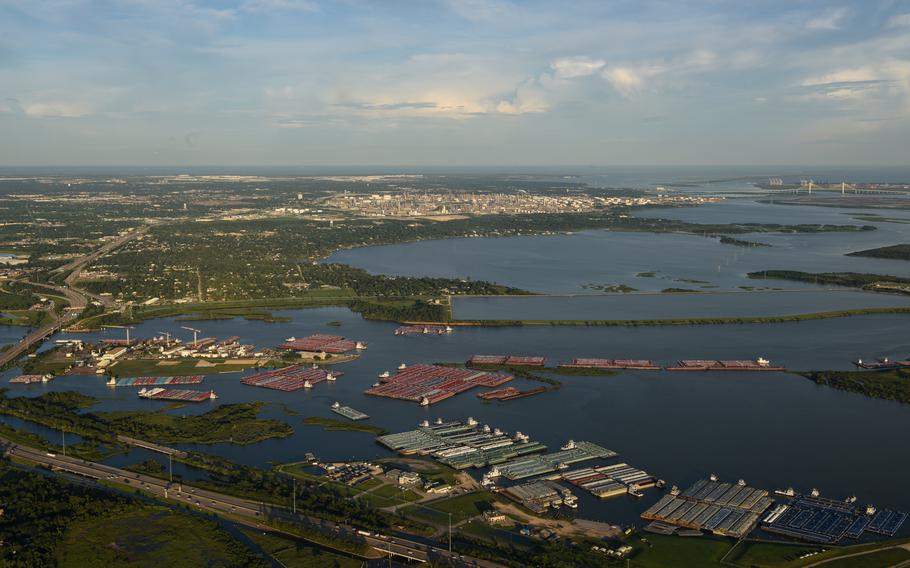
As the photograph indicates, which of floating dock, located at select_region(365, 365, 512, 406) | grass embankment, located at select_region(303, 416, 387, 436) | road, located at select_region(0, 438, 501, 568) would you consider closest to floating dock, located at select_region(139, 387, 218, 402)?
grass embankment, located at select_region(303, 416, 387, 436)

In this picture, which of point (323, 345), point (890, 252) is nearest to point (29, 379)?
point (323, 345)

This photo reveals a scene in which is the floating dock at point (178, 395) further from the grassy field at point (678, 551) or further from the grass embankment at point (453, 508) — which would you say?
the grassy field at point (678, 551)

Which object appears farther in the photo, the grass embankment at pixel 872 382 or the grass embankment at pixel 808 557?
the grass embankment at pixel 872 382

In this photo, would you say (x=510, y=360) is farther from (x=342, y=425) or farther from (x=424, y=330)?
(x=342, y=425)

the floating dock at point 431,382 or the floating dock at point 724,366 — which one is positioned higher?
the floating dock at point 724,366

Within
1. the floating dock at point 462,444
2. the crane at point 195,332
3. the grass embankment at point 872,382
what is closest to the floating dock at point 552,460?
the floating dock at point 462,444

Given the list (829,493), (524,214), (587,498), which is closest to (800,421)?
(829,493)

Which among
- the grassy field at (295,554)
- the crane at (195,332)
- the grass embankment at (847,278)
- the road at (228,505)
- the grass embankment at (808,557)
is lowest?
the grassy field at (295,554)
